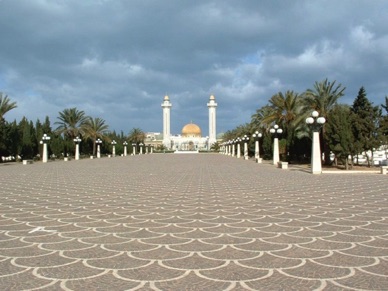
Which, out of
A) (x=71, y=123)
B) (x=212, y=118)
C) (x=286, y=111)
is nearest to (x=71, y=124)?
(x=71, y=123)

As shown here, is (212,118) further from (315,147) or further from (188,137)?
(315,147)

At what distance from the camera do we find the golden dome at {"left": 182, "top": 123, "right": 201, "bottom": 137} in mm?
151875

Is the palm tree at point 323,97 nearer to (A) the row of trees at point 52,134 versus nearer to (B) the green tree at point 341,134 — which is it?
(B) the green tree at point 341,134

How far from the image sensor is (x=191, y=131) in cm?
15212

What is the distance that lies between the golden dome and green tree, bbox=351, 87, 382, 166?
122837 millimetres

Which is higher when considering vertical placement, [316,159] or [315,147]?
[315,147]

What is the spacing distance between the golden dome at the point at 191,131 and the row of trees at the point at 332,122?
113051 millimetres

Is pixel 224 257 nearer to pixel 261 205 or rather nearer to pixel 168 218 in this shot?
pixel 168 218

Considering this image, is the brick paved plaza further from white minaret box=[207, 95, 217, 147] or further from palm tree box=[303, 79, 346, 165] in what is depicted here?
white minaret box=[207, 95, 217, 147]

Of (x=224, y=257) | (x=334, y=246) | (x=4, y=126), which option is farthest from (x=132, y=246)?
(x=4, y=126)

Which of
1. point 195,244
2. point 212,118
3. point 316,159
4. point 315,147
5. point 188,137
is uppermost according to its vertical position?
point 212,118

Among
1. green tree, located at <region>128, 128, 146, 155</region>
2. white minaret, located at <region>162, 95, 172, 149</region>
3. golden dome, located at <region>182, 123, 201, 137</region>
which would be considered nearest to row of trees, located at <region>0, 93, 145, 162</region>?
green tree, located at <region>128, 128, 146, 155</region>

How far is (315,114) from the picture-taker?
861 inches

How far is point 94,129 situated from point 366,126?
42326mm
